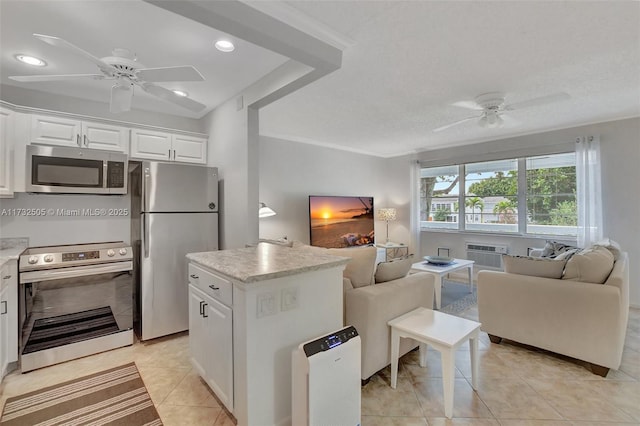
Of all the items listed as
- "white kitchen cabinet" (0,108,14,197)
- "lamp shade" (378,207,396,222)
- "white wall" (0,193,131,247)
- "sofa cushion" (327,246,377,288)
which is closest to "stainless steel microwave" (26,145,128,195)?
"white kitchen cabinet" (0,108,14,197)

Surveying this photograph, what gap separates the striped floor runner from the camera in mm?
1835

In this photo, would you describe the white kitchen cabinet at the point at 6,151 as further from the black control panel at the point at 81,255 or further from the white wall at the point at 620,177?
the white wall at the point at 620,177

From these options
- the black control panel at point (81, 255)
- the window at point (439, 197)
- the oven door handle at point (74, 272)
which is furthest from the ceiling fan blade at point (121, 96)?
the window at point (439, 197)

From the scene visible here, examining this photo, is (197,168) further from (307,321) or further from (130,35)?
(307,321)

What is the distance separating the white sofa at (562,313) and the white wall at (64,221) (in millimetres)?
3897

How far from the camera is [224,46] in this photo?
212 centimetres

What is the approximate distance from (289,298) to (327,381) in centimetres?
46

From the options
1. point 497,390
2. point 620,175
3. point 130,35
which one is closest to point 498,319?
point 497,390

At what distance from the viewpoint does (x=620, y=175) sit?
3936 millimetres

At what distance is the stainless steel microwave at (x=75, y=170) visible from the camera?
2547 millimetres

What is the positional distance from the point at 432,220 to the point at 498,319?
11.2 feet

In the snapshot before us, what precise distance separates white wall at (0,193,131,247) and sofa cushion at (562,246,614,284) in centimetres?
435

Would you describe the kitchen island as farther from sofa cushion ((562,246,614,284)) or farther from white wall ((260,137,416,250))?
white wall ((260,137,416,250))

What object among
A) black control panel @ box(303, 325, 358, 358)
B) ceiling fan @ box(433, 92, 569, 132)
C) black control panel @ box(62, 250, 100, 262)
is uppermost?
ceiling fan @ box(433, 92, 569, 132)
